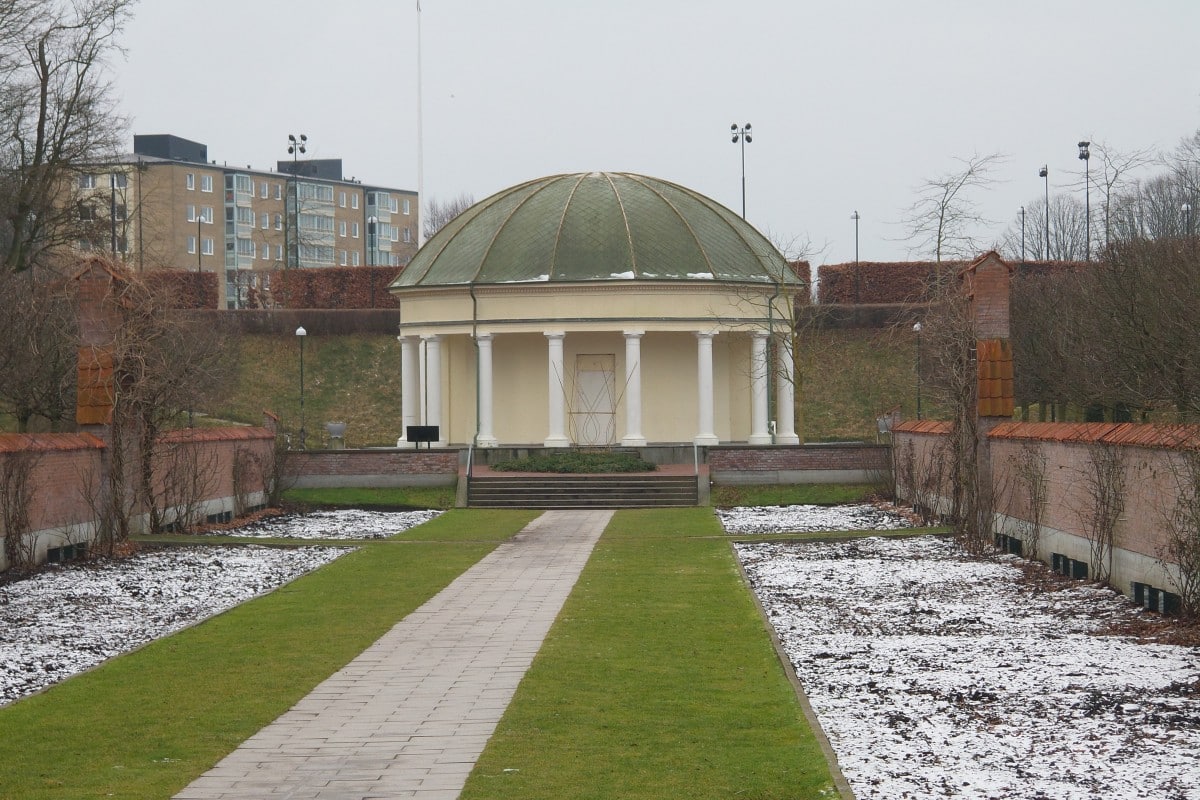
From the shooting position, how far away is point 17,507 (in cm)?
2253

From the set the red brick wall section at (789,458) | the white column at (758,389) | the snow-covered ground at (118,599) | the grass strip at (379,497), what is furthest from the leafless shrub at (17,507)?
the white column at (758,389)

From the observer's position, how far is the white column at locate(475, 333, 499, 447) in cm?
4416

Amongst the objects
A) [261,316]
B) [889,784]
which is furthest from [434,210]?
[889,784]

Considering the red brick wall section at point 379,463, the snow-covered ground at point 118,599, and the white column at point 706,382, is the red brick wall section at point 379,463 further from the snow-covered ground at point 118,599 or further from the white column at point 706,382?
the snow-covered ground at point 118,599

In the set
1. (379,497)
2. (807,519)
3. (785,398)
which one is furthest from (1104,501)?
(785,398)

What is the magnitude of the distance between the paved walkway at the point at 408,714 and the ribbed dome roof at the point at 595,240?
24937 millimetres

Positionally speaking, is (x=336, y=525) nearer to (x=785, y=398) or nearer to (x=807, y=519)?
(x=807, y=519)

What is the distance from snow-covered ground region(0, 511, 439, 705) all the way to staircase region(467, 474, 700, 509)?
7755 mm

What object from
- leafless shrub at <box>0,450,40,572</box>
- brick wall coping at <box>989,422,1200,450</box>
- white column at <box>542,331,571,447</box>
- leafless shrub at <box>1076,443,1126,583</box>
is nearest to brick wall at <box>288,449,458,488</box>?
white column at <box>542,331,571,447</box>

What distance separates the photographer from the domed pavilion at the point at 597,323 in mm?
43438

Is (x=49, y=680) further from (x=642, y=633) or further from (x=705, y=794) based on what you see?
(x=705, y=794)

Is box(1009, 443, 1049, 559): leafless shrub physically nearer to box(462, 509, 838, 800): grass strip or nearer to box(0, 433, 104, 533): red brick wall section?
box(462, 509, 838, 800): grass strip

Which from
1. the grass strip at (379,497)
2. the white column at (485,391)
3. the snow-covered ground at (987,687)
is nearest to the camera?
the snow-covered ground at (987,687)

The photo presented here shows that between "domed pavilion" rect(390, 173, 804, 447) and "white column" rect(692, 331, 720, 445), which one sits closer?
"domed pavilion" rect(390, 173, 804, 447)
